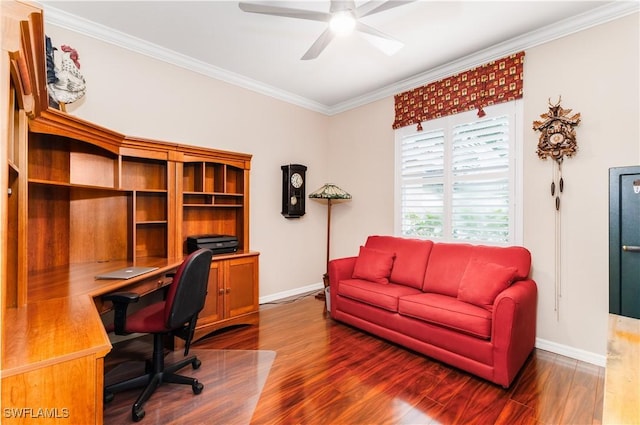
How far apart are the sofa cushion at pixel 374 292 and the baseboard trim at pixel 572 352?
3.80 feet

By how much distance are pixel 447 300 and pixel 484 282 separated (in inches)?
13.4

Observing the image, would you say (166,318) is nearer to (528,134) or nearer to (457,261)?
(457,261)

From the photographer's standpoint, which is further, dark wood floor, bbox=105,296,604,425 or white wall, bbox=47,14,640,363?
white wall, bbox=47,14,640,363

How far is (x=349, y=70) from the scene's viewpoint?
3535mm

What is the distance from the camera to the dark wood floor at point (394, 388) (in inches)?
72.8

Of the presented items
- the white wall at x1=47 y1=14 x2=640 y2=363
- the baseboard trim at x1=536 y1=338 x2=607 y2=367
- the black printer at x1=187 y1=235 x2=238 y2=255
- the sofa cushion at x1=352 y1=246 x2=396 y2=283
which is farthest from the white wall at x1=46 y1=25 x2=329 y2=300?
the baseboard trim at x1=536 y1=338 x2=607 y2=367

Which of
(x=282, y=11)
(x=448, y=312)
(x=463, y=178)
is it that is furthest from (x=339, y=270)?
(x=282, y=11)

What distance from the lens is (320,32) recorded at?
9.11ft

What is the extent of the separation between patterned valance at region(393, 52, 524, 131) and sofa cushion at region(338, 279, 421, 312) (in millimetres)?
1970

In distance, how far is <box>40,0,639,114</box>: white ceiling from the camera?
2441 millimetres

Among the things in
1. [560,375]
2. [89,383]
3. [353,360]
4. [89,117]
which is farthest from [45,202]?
[560,375]

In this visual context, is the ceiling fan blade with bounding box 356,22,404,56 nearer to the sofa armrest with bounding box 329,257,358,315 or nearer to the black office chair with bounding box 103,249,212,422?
the black office chair with bounding box 103,249,212,422

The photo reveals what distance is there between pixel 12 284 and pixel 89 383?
0.88 m

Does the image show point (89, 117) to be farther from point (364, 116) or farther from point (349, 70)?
point (364, 116)
